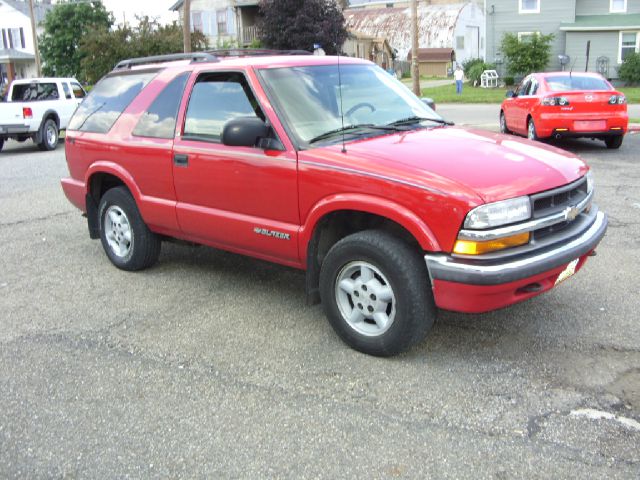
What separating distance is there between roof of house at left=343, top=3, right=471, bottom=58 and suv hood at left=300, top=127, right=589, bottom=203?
62492 millimetres

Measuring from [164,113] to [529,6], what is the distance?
3579 centimetres

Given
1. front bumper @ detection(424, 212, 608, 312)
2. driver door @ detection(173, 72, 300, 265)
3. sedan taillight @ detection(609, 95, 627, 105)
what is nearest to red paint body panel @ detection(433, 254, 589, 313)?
front bumper @ detection(424, 212, 608, 312)

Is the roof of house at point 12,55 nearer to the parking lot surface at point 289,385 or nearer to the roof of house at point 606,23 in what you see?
the roof of house at point 606,23

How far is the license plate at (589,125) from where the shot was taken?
12172 mm

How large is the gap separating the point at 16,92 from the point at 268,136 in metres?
15.5

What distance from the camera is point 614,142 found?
1295cm

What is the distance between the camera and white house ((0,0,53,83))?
193 ft

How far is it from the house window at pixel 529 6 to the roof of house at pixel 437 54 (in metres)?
25.8

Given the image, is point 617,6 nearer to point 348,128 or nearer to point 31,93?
point 31,93

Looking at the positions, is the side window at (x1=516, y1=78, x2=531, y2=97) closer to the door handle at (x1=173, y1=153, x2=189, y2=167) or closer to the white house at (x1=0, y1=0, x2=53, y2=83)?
the door handle at (x1=173, y1=153, x2=189, y2=167)

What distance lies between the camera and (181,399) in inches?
148

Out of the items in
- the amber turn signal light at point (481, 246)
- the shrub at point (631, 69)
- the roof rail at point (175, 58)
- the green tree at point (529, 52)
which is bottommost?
the amber turn signal light at point (481, 246)

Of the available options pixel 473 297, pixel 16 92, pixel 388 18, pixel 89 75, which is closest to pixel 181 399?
pixel 473 297

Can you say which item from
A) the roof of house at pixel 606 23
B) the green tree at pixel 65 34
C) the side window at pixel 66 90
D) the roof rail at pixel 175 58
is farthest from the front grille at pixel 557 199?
the green tree at pixel 65 34
